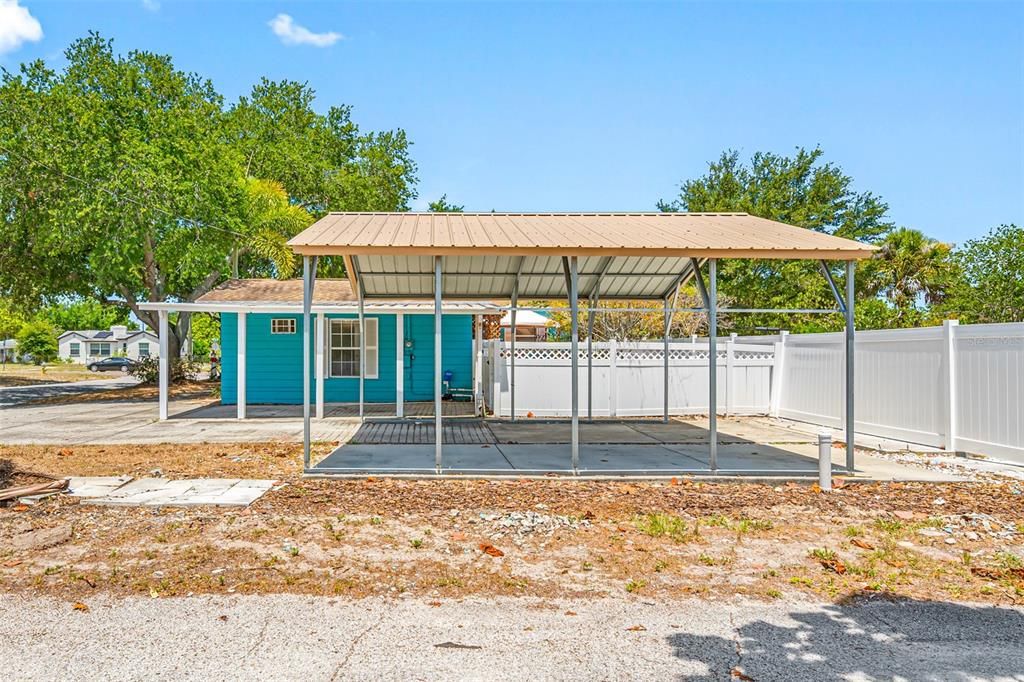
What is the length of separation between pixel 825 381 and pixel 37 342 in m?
54.4

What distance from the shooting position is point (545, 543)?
197 inches

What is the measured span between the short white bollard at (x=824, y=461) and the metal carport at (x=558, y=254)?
79 cm

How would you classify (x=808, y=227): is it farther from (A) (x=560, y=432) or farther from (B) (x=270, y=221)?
(A) (x=560, y=432)

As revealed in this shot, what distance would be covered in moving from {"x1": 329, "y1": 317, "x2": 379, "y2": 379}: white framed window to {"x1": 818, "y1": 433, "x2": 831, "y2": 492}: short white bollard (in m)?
11.1

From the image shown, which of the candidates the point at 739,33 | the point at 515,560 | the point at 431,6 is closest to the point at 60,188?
the point at 431,6

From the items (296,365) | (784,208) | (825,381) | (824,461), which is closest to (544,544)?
(824,461)

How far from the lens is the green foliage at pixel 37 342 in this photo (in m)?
48.8

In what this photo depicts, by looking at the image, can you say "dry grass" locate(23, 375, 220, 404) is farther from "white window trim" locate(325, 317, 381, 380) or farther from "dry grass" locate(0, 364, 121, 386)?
"dry grass" locate(0, 364, 121, 386)

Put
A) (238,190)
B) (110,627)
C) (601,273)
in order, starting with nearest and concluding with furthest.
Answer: (110,627)
(601,273)
(238,190)

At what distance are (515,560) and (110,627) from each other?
7.85 ft

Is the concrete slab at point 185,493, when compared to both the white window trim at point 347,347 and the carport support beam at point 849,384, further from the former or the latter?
the white window trim at point 347,347

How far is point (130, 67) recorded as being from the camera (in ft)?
63.3

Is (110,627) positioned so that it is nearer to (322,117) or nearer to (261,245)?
(261,245)

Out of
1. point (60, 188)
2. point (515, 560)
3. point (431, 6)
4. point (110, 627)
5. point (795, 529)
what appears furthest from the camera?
point (60, 188)
